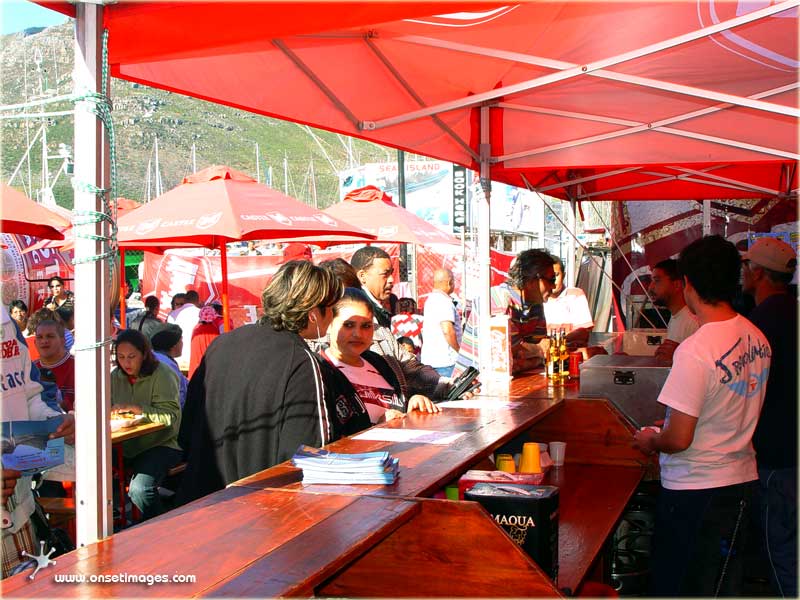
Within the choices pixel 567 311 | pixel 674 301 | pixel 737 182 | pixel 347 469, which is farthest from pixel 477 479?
pixel 737 182

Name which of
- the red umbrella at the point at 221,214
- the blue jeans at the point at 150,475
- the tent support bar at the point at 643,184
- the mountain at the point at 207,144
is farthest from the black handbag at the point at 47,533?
the mountain at the point at 207,144

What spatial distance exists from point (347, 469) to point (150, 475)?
3.56 m

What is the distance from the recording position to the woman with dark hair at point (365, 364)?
12.1 ft

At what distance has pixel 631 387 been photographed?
454 cm

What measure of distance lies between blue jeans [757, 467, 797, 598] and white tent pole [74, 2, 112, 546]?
298 centimetres

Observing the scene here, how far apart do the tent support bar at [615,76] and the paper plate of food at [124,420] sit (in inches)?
123

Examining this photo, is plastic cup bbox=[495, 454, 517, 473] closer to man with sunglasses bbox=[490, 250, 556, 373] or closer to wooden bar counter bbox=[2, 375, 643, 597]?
wooden bar counter bbox=[2, 375, 643, 597]

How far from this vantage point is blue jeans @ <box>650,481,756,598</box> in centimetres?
318

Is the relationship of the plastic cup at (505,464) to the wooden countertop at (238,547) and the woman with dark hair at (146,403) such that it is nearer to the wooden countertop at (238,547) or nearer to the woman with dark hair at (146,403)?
the wooden countertop at (238,547)

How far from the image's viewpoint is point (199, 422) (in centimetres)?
287

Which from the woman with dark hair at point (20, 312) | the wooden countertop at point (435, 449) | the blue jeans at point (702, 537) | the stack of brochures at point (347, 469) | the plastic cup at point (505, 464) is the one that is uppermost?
the woman with dark hair at point (20, 312)

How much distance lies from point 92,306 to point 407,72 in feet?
10.4

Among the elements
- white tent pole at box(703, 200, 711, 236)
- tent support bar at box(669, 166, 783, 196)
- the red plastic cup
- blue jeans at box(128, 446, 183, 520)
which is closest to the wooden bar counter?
the red plastic cup

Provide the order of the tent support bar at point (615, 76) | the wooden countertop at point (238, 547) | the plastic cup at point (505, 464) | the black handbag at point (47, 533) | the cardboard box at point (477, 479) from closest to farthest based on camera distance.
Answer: the wooden countertop at point (238, 547), the cardboard box at point (477, 479), the plastic cup at point (505, 464), the black handbag at point (47, 533), the tent support bar at point (615, 76)
